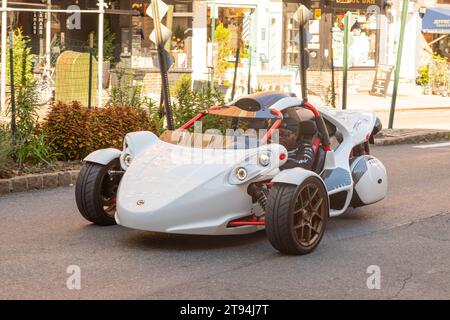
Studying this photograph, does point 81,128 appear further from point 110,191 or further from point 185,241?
point 185,241

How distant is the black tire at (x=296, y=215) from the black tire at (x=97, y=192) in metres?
1.83

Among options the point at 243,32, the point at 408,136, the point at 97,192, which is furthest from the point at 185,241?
the point at 243,32

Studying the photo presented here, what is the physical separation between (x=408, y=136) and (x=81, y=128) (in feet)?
23.7

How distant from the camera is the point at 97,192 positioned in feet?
29.0

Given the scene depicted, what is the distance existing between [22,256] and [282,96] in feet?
9.35

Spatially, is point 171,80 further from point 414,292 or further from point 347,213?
point 414,292

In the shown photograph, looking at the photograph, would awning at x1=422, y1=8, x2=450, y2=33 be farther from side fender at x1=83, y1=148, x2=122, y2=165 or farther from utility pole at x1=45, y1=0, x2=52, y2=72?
side fender at x1=83, y1=148, x2=122, y2=165

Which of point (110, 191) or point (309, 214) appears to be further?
point (110, 191)

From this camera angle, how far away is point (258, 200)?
825 cm

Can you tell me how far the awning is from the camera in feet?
108

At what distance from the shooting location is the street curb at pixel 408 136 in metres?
17.1

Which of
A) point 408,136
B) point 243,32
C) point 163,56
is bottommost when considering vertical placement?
point 408,136

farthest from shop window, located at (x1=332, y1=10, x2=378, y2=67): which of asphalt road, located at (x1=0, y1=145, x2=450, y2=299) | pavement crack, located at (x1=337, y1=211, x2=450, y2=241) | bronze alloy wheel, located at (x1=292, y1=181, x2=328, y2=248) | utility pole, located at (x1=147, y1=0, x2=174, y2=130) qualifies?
bronze alloy wheel, located at (x1=292, y1=181, x2=328, y2=248)
